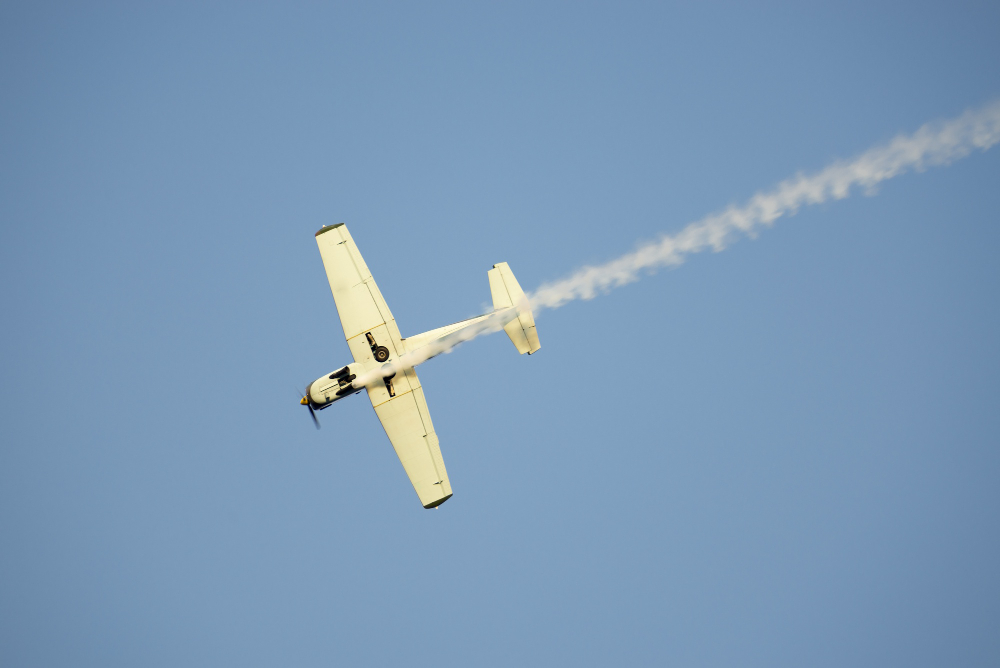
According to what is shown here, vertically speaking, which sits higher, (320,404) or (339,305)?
(339,305)

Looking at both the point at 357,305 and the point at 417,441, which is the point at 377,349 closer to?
the point at 357,305

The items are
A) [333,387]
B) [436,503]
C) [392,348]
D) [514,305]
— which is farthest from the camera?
[436,503]

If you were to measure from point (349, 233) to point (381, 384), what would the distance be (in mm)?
3711

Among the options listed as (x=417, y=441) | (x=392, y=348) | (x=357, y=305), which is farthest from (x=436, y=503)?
(x=357, y=305)

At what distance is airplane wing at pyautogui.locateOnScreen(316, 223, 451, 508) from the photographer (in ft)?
66.3

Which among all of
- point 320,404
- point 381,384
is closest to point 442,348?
point 381,384

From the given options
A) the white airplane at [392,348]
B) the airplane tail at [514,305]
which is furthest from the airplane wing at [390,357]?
the airplane tail at [514,305]

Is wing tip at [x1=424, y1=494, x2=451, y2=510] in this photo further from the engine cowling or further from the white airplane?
the engine cowling

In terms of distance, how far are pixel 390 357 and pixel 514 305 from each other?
3239mm

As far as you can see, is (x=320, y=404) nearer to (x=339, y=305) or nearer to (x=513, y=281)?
(x=339, y=305)

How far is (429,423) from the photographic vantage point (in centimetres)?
2086

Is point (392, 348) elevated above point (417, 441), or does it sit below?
above

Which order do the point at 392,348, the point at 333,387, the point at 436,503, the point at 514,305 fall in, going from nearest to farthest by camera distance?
the point at 333,387, the point at 392,348, the point at 514,305, the point at 436,503

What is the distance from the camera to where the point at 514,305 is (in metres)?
20.7
